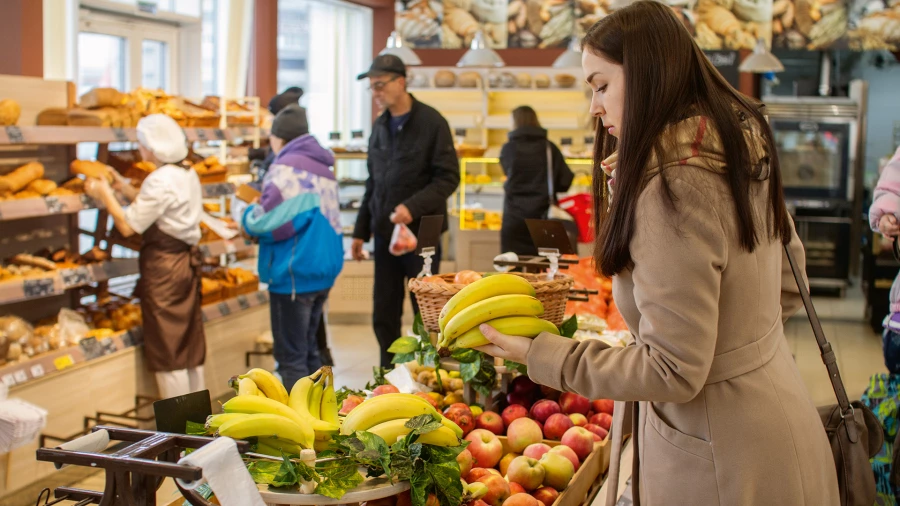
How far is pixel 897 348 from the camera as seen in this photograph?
135 inches

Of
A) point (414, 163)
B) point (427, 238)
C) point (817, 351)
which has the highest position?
point (414, 163)

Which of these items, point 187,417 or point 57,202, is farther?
point 57,202

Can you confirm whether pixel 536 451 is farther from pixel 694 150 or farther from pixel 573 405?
pixel 694 150

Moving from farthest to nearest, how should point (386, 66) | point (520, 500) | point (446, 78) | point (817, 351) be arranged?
point (446, 78) < point (817, 351) < point (386, 66) < point (520, 500)

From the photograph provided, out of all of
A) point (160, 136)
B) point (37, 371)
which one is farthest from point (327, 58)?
point (37, 371)

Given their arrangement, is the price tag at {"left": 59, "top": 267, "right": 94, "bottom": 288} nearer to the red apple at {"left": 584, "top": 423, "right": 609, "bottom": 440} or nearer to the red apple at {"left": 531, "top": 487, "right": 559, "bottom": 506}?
the red apple at {"left": 584, "top": 423, "right": 609, "bottom": 440}

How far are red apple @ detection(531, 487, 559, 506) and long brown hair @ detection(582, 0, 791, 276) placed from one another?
3.09ft

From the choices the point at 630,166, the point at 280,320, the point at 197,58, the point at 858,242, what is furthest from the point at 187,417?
the point at 858,242

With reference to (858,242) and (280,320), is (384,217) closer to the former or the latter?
(280,320)

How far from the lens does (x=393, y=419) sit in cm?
186

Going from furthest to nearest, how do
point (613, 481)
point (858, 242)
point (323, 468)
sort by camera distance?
point (858, 242)
point (613, 481)
point (323, 468)

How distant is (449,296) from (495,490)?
58 centimetres

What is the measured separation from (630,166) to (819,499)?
718 millimetres

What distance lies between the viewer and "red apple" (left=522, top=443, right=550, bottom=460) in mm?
2404
